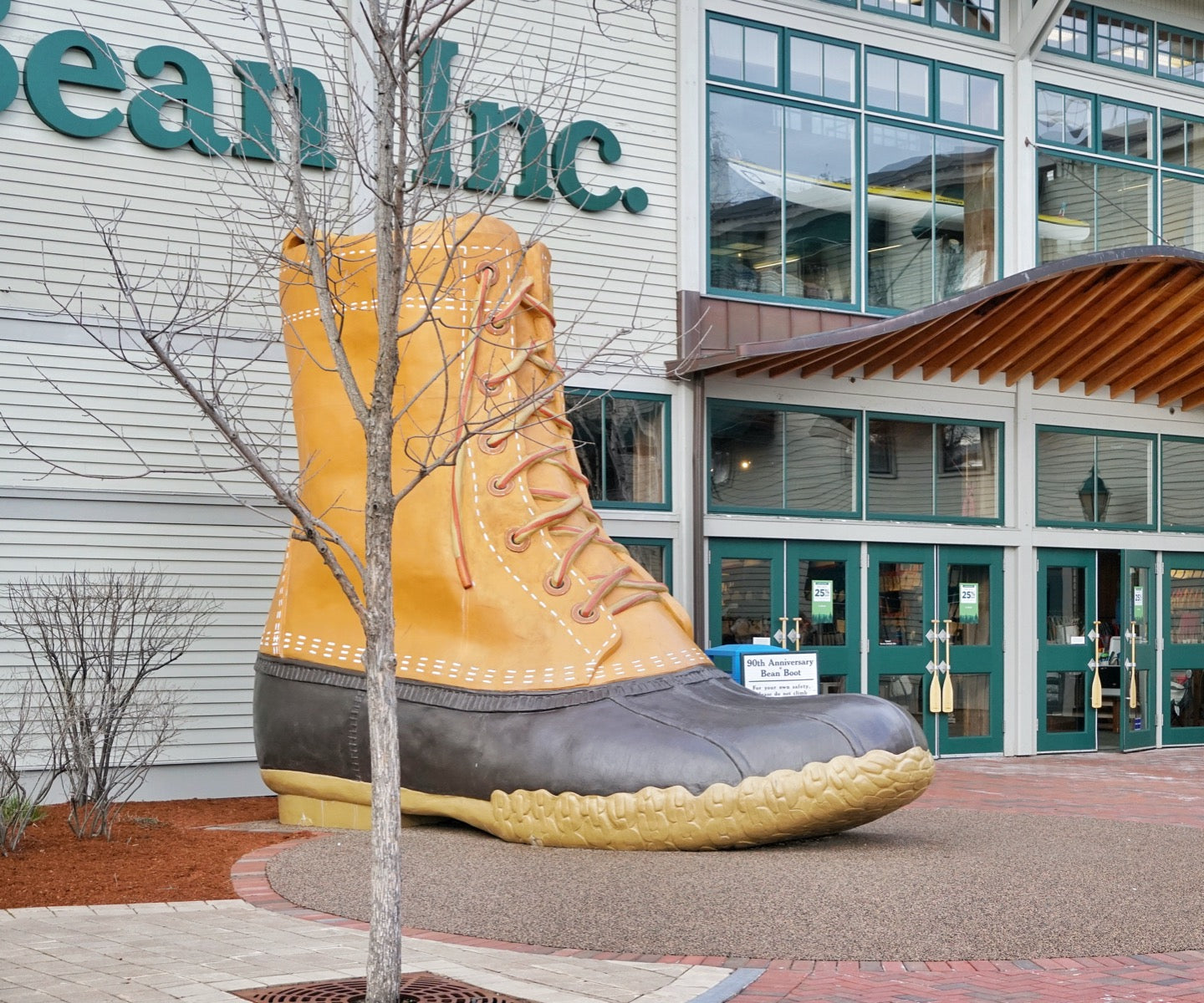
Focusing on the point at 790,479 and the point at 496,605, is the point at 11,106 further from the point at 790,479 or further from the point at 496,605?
the point at 790,479

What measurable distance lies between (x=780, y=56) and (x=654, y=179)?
1.86 m

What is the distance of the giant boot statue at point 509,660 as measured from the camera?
22.0ft

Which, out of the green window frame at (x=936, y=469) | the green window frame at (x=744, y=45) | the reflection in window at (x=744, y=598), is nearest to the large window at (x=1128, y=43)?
the green window frame at (x=744, y=45)

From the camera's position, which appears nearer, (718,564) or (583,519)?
(583,519)

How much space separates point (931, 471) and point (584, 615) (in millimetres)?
7387

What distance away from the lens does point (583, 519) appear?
26.1ft

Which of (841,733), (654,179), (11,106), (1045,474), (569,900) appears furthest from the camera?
Result: (1045,474)

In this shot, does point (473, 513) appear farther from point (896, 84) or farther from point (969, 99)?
point (969, 99)

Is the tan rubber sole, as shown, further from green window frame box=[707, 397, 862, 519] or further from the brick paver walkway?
green window frame box=[707, 397, 862, 519]

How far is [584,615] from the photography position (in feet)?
24.6

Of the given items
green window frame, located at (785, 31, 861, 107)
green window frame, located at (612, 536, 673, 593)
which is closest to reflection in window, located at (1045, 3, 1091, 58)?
green window frame, located at (785, 31, 861, 107)

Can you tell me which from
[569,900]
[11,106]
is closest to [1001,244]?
[11,106]

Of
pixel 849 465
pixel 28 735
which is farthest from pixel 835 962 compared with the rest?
pixel 849 465

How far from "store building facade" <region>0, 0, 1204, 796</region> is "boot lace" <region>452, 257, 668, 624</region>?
323 cm
